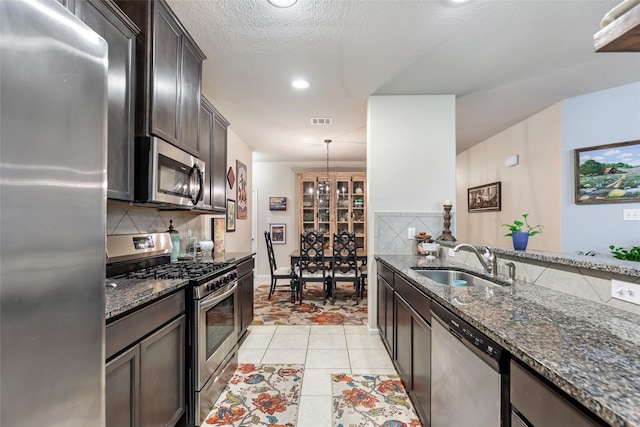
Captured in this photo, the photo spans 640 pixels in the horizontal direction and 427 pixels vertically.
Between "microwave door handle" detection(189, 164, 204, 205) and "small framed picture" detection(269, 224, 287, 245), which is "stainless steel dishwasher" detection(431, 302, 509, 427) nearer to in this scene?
"microwave door handle" detection(189, 164, 204, 205)

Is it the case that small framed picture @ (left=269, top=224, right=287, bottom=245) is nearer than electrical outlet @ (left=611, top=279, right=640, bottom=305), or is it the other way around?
electrical outlet @ (left=611, top=279, right=640, bottom=305)

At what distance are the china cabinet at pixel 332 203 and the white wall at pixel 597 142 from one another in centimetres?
Answer: 379

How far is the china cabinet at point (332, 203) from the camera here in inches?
263

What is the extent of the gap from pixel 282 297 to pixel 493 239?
3.53 m

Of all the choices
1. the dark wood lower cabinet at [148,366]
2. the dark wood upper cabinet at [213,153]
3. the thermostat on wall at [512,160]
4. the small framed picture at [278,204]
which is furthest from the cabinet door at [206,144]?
the thermostat on wall at [512,160]

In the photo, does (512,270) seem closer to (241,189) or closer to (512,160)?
(512,160)

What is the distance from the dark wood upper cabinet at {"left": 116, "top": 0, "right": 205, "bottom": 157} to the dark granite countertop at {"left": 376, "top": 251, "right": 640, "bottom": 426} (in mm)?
1861

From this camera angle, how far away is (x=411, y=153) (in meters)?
3.32

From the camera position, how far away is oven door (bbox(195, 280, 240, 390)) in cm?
183

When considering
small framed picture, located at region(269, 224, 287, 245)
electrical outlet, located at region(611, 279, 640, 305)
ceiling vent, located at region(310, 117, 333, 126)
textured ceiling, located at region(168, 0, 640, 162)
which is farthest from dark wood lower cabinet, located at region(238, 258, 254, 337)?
small framed picture, located at region(269, 224, 287, 245)

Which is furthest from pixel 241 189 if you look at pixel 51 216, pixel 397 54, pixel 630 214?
pixel 630 214

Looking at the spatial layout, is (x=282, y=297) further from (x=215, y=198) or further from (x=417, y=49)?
(x=417, y=49)

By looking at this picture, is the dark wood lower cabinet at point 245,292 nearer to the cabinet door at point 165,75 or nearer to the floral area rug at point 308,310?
the floral area rug at point 308,310

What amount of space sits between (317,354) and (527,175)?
138 inches
